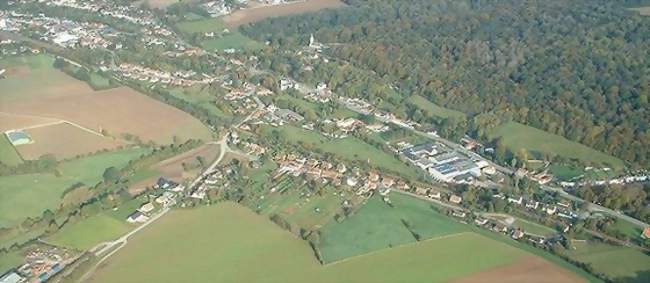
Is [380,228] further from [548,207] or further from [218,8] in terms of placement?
[218,8]

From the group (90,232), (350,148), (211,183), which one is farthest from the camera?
(350,148)

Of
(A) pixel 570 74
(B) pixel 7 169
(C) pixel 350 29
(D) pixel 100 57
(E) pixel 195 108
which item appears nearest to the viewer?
(B) pixel 7 169

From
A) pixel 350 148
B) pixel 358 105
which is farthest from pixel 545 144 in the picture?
pixel 358 105

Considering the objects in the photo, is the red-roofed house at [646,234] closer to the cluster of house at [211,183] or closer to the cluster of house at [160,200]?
the cluster of house at [211,183]

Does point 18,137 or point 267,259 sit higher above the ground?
point 267,259

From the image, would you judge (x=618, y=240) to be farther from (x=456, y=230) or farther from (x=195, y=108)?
(x=195, y=108)

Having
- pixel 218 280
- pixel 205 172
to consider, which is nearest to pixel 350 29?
pixel 205 172

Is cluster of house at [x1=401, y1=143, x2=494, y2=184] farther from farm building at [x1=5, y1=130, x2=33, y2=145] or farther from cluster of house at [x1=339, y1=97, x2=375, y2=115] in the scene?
farm building at [x1=5, y1=130, x2=33, y2=145]

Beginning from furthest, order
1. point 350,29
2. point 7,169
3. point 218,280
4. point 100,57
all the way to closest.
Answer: point 350,29
point 100,57
point 7,169
point 218,280
